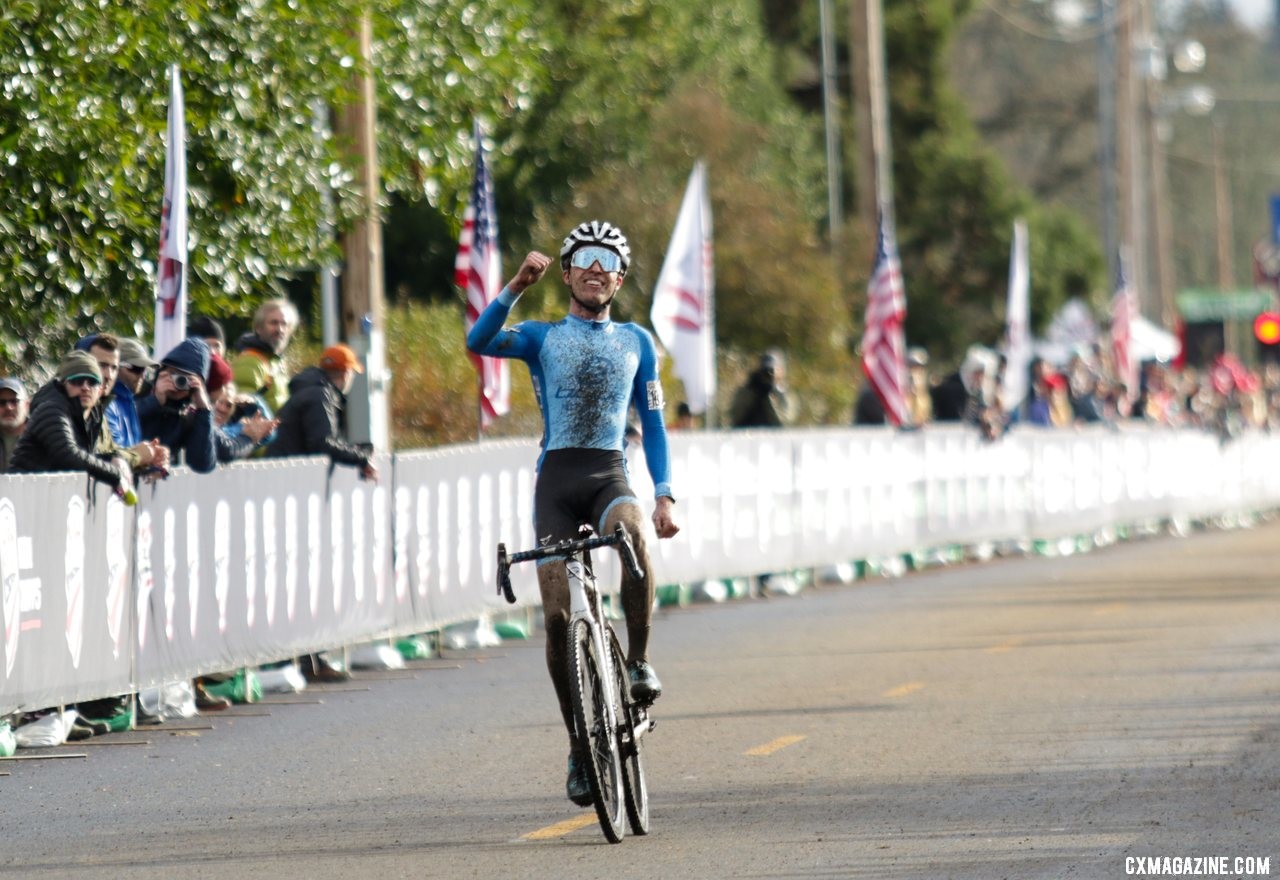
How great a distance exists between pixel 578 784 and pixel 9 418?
5.39 meters

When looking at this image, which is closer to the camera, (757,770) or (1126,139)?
(757,770)

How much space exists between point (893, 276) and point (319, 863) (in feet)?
61.5

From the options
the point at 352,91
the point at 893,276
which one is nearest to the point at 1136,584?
the point at 893,276

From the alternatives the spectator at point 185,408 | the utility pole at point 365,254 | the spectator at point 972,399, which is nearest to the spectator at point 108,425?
the spectator at point 185,408

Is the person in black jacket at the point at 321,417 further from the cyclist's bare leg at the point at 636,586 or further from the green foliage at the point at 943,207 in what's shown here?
the green foliage at the point at 943,207

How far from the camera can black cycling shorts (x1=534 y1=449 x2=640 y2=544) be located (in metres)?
9.30

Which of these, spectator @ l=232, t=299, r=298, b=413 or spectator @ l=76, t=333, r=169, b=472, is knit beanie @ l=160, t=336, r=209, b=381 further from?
spectator @ l=232, t=299, r=298, b=413

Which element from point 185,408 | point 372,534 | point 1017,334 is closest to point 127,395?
point 185,408

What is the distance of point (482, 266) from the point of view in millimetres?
18766

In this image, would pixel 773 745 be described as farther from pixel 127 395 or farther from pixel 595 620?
pixel 127 395

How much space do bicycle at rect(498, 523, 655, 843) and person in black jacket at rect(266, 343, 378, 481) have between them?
6.19 meters

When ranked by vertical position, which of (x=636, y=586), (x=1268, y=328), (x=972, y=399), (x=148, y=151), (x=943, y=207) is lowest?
(x=636, y=586)

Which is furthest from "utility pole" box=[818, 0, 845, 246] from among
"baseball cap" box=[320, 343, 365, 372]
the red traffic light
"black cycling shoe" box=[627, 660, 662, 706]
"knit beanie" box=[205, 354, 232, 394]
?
"black cycling shoe" box=[627, 660, 662, 706]

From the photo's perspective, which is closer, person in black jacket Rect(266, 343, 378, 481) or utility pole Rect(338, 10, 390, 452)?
person in black jacket Rect(266, 343, 378, 481)
